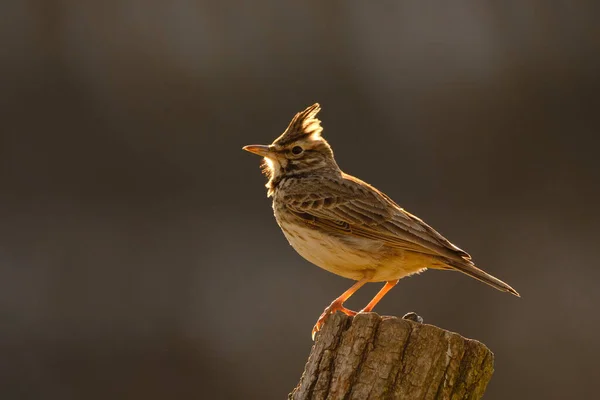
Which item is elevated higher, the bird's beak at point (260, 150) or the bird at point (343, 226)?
the bird's beak at point (260, 150)

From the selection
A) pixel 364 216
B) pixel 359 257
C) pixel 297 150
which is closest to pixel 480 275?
pixel 359 257

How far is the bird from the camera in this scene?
7047 mm

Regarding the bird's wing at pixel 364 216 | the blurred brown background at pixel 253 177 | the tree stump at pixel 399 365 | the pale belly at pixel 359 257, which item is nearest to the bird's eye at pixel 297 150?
the bird's wing at pixel 364 216

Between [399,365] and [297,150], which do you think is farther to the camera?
[297,150]

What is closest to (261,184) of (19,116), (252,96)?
(252,96)

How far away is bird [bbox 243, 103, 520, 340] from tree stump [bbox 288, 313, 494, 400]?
1.47 m

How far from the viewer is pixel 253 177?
45.4ft

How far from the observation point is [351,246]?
286 inches

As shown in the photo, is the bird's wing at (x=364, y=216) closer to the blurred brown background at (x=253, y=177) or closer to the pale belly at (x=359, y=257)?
the pale belly at (x=359, y=257)

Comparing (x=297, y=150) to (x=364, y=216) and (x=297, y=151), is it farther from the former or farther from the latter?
(x=364, y=216)

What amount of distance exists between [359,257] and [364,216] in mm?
379

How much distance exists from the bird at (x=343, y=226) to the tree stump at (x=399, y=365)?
1469 millimetres

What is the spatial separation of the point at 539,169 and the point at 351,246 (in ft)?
25.1

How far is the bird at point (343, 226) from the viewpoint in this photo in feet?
23.1
